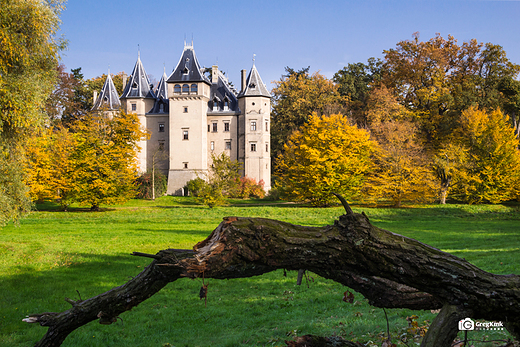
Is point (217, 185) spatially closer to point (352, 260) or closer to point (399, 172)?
point (399, 172)

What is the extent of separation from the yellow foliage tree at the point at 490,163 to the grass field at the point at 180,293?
1370 cm

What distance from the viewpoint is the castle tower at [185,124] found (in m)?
47.1

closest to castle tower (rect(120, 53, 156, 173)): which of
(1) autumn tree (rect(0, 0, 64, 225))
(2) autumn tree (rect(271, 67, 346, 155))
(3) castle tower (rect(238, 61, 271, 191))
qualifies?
(3) castle tower (rect(238, 61, 271, 191))

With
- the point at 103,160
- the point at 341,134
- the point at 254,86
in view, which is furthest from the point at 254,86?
the point at 103,160

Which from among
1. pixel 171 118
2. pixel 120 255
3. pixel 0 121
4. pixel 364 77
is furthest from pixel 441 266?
pixel 364 77

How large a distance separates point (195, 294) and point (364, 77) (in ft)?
175

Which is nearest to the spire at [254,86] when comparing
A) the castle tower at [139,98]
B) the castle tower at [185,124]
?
the castle tower at [185,124]

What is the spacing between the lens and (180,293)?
383 inches

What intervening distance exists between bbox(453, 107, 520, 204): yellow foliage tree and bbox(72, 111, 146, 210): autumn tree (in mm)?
28745

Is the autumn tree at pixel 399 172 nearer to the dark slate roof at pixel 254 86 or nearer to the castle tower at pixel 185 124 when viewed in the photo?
the dark slate roof at pixel 254 86

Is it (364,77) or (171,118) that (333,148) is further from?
(364,77)

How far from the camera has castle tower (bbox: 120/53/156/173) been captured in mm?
49750

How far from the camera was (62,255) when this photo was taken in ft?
43.5

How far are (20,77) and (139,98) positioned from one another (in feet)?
126
